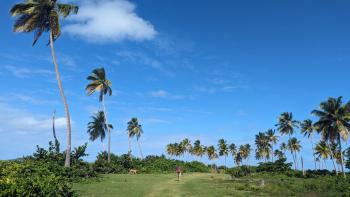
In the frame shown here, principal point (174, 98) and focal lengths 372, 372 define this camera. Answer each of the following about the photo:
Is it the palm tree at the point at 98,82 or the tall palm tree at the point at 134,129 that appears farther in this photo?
the tall palm tree at the point at 134,129

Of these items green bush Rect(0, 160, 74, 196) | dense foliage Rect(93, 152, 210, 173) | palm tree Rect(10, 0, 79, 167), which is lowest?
green bush Rect(0, 160, 74, 196)

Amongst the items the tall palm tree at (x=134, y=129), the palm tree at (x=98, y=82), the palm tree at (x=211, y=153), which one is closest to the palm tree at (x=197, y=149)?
the palm tree at (x=211, y=153)

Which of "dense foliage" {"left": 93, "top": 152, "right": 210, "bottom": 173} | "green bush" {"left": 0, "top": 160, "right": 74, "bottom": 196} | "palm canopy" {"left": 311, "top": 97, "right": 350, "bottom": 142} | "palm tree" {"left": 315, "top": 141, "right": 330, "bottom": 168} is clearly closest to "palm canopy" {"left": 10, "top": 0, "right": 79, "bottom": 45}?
"dense foliage" {"left": 93, "top": 152, "right": 210, "bottom": 173}

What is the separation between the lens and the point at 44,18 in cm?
3862

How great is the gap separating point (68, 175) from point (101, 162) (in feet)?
53.0

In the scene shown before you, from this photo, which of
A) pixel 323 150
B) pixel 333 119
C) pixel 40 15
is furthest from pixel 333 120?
pixel 40 15

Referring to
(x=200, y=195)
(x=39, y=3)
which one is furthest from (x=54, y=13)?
(x=200, y=195)

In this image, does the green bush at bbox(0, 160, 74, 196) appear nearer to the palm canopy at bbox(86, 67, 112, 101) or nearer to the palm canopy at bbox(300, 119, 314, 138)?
the palm canopy at bbox(86, 67, 112, 101)

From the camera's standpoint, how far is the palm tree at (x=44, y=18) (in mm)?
37031

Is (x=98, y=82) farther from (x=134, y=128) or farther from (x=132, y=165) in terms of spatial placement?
(x=134, y=128)

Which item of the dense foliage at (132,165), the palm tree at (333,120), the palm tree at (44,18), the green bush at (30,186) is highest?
the palm tree at (44,18)

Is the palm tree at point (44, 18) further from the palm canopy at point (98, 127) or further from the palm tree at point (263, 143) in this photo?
the palm tree at point (263, 143)

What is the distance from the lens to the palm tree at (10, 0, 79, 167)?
37.0 m

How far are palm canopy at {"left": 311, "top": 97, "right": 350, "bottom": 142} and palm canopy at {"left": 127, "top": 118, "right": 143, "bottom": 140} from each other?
1941 inches
